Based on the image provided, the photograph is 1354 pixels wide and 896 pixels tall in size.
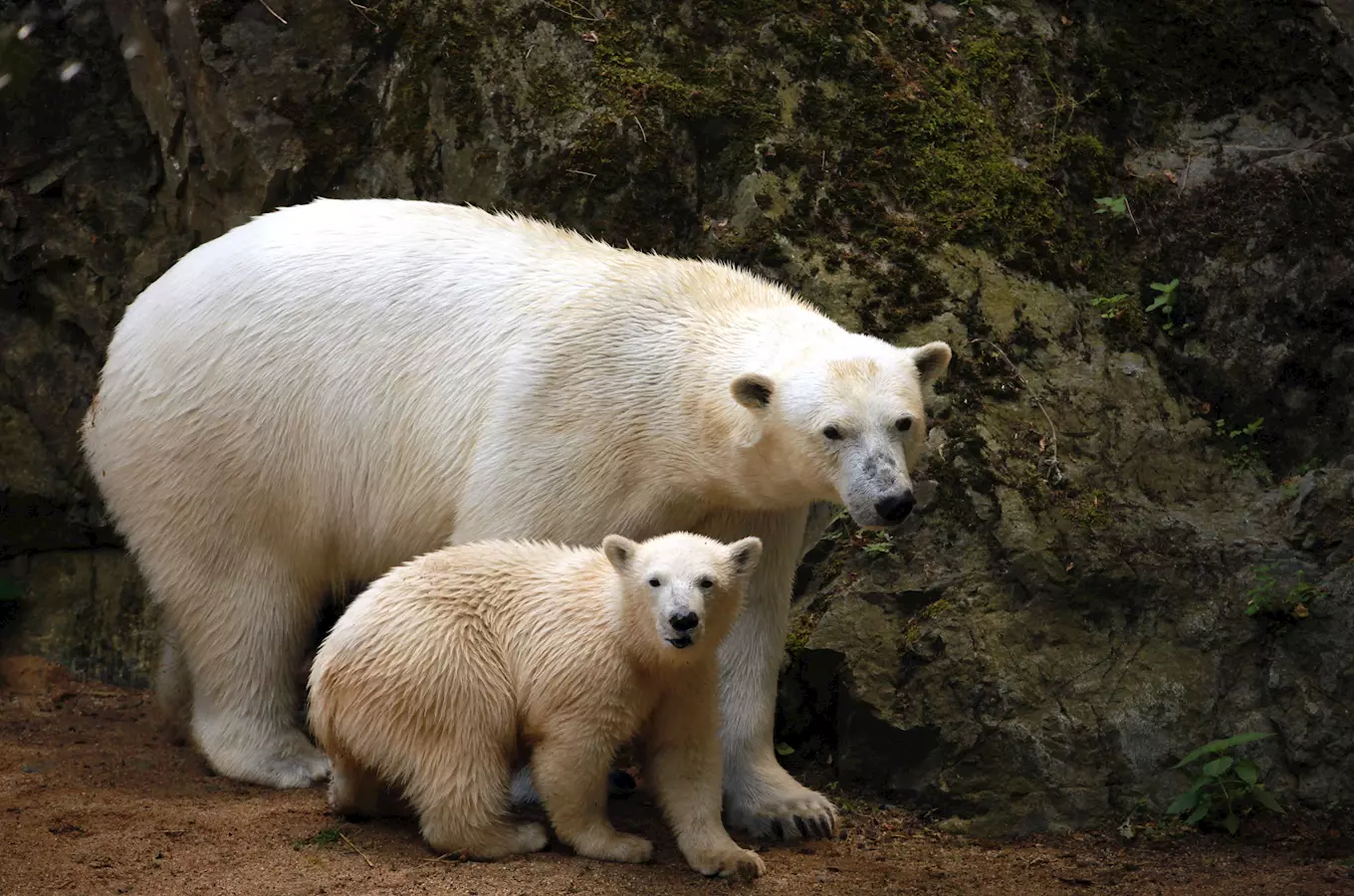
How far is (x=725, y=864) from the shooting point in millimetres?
5000

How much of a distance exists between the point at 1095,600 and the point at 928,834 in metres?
1.29

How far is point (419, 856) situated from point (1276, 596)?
3.68 meters

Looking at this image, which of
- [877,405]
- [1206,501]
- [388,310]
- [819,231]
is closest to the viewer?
[877,405]

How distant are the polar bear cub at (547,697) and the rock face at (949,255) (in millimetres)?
1329

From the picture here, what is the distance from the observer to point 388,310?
6.23 meters

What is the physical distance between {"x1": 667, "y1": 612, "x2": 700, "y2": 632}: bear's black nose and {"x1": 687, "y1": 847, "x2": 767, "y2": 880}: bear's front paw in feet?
2.90

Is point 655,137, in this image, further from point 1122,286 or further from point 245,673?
point 245,673

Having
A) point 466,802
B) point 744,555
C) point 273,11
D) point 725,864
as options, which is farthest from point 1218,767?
point 273,11

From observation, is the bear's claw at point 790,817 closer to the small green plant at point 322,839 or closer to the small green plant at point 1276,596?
the small green plant at point 322,839

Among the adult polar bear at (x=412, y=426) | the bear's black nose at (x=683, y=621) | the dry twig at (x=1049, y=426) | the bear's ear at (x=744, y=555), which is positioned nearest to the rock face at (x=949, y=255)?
the dry twig at (x=1049, y=426)

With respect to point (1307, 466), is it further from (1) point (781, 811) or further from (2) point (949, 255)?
(1) point (781, 811)

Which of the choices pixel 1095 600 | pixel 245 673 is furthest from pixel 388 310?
pixel 1095 600

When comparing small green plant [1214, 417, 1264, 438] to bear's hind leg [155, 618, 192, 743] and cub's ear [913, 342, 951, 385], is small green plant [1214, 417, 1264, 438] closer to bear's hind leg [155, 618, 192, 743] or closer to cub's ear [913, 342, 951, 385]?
cub's ear [913, 342, 951, 385]

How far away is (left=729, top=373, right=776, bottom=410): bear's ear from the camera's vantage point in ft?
17.3
